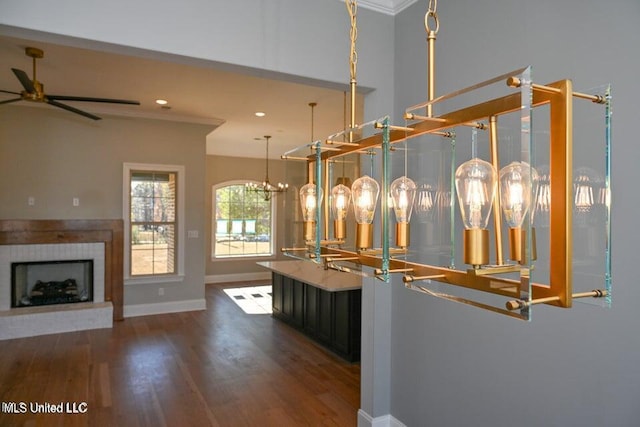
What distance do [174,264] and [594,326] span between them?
19.3 feet

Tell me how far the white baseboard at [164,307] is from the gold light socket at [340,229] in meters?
5.75

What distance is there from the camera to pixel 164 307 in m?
6.36

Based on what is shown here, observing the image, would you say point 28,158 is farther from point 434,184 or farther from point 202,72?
point 434,184

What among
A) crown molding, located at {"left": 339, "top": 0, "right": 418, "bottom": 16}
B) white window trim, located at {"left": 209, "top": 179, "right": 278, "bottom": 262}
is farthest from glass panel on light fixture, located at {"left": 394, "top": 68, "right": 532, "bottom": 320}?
white window trim, located at {"left": 209, "top": 179, "right": 278, "bottom": 262}

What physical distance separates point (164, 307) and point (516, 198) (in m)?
6.40

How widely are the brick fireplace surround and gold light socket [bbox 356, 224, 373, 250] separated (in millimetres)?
5591

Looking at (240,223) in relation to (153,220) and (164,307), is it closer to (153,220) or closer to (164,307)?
(153,220)

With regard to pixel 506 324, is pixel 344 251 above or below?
above

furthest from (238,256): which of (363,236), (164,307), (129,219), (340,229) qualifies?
(363,236)

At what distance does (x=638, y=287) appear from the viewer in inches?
61.5

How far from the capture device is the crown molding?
271 cm

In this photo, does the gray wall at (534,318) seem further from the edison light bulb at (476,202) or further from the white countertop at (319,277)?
the white countertop at (319,277)

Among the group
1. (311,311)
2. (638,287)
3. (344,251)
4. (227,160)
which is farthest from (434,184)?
(227,160)

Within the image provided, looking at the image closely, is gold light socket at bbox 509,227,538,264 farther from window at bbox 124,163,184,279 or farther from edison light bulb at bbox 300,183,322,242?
window at bbox 124,163,184,279
